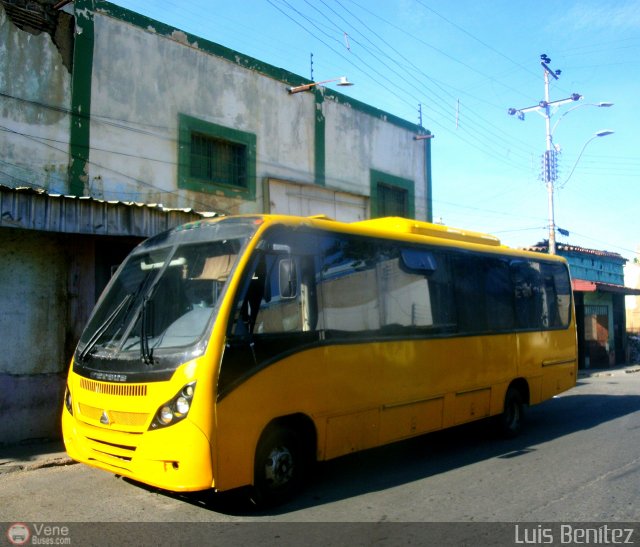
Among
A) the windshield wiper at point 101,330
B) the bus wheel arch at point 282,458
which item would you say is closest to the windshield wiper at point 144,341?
the windshield wiper at point 101,330

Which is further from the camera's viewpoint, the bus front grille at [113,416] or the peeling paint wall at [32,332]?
the peeling paint wall at [32,332]

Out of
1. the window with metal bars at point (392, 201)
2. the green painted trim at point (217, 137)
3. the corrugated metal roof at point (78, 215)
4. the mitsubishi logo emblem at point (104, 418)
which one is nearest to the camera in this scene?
the mitsubishi logo emblem at point (104, 418)

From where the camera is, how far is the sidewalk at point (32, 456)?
7.47 meters

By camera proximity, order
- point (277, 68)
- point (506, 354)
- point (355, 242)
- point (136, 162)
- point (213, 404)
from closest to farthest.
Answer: point (213, 404)
point (355, 242)
point (506, 354)
point (136, 162)
point (277, 68)

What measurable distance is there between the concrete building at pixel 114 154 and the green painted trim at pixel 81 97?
0.07ft

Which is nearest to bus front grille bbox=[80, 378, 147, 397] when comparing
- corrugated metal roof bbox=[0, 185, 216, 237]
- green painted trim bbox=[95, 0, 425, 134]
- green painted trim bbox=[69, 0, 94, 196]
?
corrugated metal roof bbox=[0, 185, 216, 237]

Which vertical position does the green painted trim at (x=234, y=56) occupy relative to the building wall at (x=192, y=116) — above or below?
above

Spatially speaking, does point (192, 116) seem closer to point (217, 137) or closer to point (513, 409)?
point (217, 137)

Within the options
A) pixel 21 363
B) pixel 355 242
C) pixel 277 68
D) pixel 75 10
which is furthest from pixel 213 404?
pixel 277 68

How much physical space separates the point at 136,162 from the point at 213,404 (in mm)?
7963

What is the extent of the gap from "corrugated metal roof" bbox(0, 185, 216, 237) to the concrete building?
0.06 feet

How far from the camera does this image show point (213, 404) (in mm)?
4988

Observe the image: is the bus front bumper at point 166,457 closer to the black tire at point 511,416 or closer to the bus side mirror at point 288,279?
the bus side mirror at point 288,279

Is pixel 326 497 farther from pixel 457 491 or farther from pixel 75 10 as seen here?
pixel 75 10
